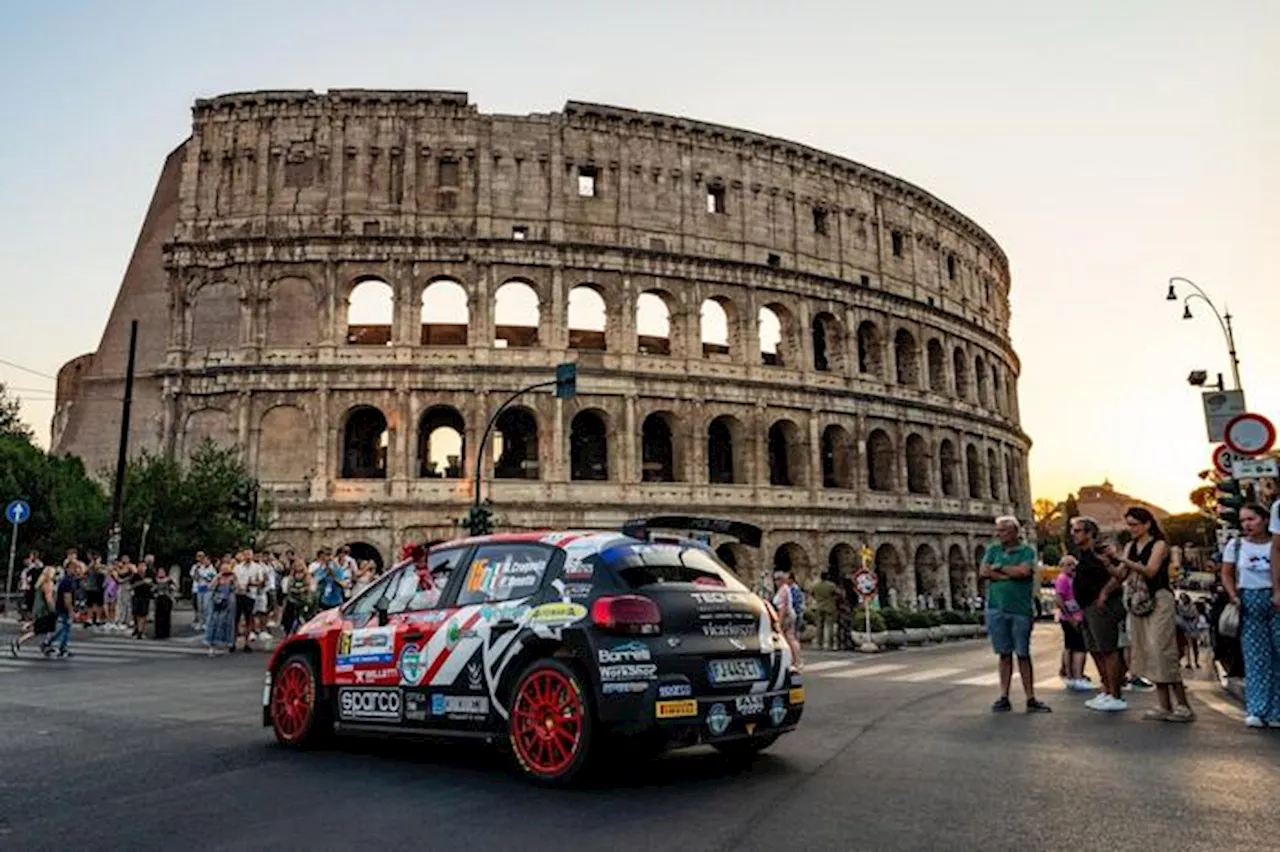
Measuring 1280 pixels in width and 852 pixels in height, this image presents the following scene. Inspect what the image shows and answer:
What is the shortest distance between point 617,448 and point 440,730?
26.2m

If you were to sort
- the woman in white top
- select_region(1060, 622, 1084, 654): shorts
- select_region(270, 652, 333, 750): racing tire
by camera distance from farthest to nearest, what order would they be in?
select_region(1060, 622, 1084, 654): shorts, the woman in white top, select_region(270, 652, 333, 750): racing tire

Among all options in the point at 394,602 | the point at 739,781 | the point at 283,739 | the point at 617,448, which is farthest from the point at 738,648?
the point at 617,448

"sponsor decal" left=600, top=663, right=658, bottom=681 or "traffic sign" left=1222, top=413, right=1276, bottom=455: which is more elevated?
"traffic sign" left=1222, top=413, right=1276, bottom=455

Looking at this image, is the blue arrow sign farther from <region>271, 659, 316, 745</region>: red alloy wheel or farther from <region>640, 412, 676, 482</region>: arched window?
<region>640, 412, 676, 482</region>: arched window

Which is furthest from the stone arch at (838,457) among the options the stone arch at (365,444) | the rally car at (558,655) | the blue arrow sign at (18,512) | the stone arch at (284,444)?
the rally car at (558,655)

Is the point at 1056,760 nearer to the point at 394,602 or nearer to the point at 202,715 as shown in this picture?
the point at 394,602

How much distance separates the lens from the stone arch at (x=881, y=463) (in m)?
37.4

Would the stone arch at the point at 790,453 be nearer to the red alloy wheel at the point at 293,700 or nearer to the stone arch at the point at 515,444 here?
the stone arch at the point at 515,444

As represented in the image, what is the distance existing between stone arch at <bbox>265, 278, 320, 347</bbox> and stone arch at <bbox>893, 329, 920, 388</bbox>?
24964 millimetres

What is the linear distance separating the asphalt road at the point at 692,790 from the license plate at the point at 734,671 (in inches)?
23.5

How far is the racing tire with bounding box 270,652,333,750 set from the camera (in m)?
6.52

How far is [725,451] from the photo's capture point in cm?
3659

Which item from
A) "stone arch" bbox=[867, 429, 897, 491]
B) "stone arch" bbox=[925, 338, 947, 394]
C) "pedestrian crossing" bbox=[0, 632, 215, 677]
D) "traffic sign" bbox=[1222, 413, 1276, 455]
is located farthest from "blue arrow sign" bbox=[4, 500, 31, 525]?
"stone arch" bbox=[925, 338, 947, 394]

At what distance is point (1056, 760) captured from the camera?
19.4 ft
